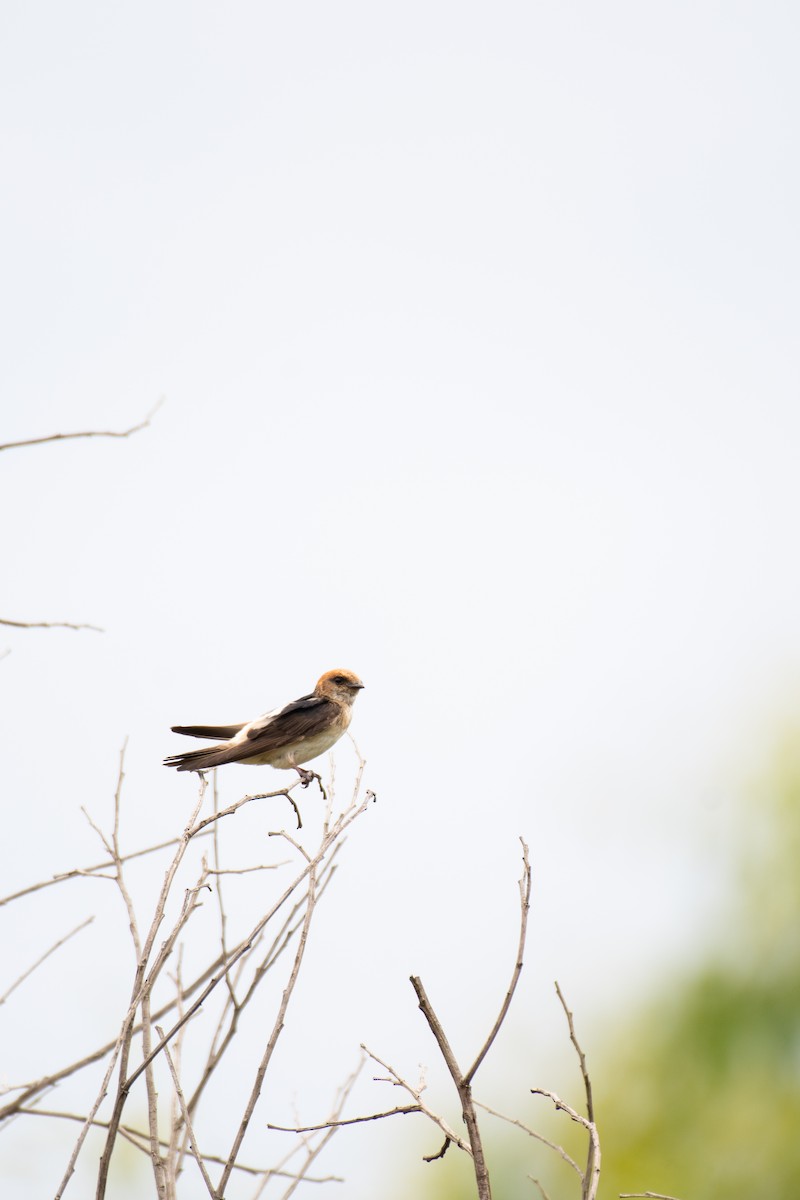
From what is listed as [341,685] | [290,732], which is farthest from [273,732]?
[341,685]

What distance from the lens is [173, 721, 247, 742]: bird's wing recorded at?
4664 mm

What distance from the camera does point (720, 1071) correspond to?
1546 centimetres

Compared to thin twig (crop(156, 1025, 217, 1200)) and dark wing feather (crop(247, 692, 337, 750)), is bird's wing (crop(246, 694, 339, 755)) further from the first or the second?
thin twig (crop(156, 1025, 217, 1200))

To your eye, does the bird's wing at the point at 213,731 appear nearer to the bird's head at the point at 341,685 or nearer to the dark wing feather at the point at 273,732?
the dark wing feather at the point at 273,732

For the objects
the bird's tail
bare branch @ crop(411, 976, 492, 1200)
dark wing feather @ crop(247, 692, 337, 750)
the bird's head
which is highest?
the bird's head

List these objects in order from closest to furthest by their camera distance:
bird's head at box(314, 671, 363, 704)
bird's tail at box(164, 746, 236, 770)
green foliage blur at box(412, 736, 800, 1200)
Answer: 1. bird's tail at box(164, 746, 236, 770)
2. bird's head at box(314, 671, 363, 704)
3. green foliage blur at box(412, 736, 800, 1200)

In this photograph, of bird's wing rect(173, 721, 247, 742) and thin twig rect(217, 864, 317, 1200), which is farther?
bird's wing rect(173, 721, 247, 742)

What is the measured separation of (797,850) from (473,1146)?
1529 centimetres

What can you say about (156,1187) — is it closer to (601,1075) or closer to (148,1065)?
(148,1065)

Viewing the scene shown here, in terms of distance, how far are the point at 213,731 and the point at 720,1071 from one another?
12712mm

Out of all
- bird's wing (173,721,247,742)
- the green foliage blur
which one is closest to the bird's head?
bird's wing (173,721,247,742)

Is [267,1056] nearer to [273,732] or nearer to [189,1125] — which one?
[189,1125]

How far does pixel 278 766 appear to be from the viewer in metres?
5.23

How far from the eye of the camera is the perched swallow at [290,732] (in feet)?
14.8
